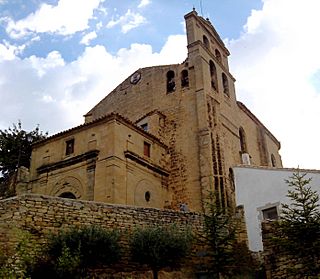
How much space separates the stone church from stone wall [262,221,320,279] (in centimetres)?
832

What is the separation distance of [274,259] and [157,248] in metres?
3.30

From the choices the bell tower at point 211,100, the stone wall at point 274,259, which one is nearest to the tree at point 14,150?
the bell tower at point 211,100

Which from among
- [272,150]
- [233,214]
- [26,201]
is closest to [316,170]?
[233,214]

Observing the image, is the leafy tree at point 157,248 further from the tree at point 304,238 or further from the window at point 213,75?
the window at point 213,75

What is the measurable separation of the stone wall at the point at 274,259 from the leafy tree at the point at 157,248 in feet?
7.65

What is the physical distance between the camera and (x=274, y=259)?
1217cm

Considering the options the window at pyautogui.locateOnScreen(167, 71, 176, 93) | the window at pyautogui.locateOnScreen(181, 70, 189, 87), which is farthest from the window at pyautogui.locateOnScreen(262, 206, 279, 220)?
the window at pyautogui.locateOnScreen(167, 71, 176, 93)

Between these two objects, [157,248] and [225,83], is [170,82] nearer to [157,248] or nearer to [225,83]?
[225,83]

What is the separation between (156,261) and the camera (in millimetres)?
12055

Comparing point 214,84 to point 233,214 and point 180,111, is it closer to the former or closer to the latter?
point 180,111

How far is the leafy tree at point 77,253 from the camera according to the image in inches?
422

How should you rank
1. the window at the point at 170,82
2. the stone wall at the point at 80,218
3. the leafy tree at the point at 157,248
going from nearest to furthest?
the stone wall at the point at 80,218 < the leafy tree at the point at 157,248 < the window at the point at 170,82

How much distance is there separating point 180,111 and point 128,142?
5376 mm

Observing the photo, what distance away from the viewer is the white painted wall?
1700 cm
